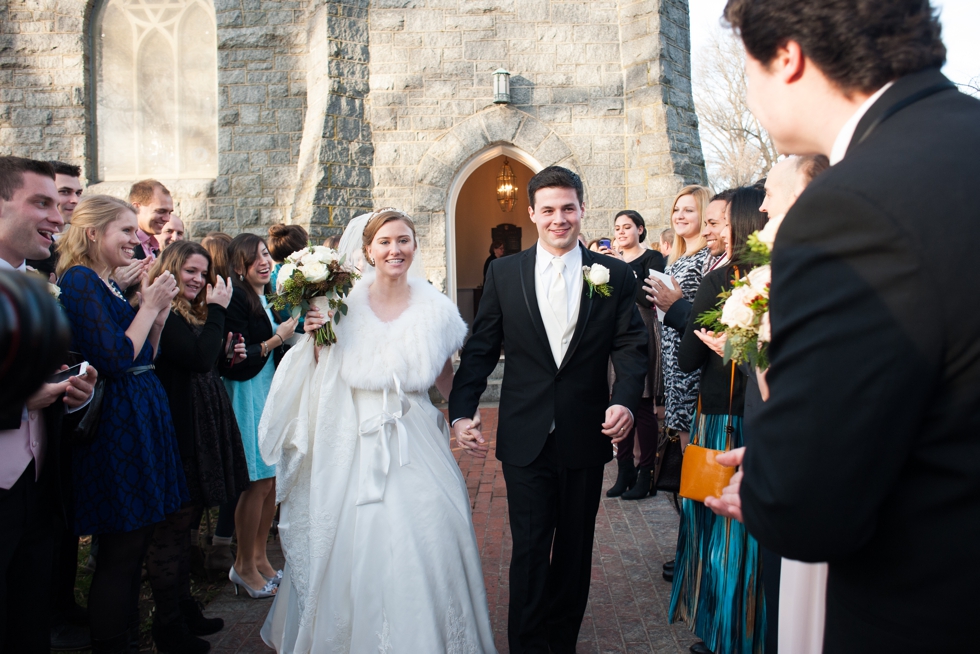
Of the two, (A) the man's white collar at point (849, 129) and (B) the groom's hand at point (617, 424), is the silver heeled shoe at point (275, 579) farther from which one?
(A) the man's white collar at point (849, 129)

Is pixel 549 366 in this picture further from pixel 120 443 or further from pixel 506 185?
pixel 506 185

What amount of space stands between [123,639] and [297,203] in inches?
304

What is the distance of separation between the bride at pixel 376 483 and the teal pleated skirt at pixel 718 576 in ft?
3.60

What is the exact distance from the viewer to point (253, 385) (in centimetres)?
468

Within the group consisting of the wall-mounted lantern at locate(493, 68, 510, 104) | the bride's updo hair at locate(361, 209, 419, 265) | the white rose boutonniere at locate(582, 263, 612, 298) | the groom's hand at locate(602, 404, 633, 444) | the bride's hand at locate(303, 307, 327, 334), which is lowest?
the groom's hand at locate(602, 404, 633, 444)

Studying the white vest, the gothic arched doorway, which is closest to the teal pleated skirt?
the white vest

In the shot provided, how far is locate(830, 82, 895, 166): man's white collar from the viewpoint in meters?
1.19

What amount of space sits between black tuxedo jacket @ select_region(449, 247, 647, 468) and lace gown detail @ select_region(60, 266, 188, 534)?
4.70ft

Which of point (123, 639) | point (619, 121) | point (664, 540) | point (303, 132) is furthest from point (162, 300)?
point (619, 121)

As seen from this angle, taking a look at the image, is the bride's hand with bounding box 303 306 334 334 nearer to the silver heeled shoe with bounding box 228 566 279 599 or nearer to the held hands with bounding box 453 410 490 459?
the held hands with bounding box 453 410 490 459

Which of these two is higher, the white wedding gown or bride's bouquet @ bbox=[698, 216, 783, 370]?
bride's bouquet @ bbox=[698, 216, 783, 370]

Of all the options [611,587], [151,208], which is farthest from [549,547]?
[151,208]

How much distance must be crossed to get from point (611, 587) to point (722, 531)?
1204 millimetres

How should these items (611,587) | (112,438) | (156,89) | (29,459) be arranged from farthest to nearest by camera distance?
1. (156,89)
2. (611,587)
3. (112,438)
4. (29,459)
